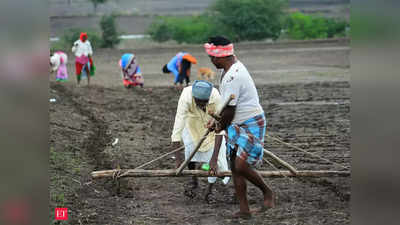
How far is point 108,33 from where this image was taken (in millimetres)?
25734

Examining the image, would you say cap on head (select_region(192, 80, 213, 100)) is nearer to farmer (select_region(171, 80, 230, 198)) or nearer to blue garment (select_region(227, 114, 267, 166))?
farmer (select_region(171, 80, 230, 198))

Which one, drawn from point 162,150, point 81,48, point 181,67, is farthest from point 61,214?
point 81,48

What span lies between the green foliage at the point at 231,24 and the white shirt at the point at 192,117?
60.8 feet

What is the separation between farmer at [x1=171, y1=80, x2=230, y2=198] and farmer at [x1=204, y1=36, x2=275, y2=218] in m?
0.77

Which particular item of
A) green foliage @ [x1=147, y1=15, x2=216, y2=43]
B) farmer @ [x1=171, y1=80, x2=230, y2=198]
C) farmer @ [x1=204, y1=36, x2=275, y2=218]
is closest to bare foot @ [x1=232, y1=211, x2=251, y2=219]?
farmer @ [x1=204, y1=36, x2=275, y2=218]

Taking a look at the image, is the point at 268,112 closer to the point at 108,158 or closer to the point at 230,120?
the point at 108,158

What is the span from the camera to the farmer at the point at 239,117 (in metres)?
5.20

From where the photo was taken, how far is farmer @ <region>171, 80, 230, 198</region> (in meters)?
6.22

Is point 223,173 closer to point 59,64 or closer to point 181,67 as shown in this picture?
point 181,67

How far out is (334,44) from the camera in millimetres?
23266

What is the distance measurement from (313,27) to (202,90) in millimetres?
20391

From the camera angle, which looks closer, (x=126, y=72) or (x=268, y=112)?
(x=268, y=112)
